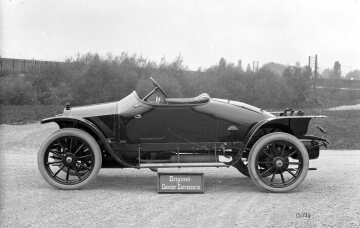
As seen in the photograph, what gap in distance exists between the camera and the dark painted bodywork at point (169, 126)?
7.21 meters

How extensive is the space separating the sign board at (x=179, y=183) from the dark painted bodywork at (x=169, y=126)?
1.58ft

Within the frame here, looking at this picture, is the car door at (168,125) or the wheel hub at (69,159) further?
the car door at (168,125)

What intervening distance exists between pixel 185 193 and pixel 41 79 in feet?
38.9

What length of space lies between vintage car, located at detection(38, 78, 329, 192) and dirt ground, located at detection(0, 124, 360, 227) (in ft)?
1.22

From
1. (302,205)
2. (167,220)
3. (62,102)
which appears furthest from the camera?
(62,102)

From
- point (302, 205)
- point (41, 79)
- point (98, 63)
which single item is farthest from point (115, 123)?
point (41, 79)

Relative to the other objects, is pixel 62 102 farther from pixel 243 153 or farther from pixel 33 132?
pixel 243 153

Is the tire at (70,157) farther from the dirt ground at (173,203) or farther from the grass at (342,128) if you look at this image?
the grass at (342,128)

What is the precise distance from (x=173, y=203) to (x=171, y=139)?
126 centimetres

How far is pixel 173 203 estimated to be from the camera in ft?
20.5

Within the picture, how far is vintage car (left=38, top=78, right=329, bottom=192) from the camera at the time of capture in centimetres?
712

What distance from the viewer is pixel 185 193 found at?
690cm

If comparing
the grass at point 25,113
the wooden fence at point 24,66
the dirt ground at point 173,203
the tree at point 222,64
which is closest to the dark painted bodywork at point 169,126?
the dirt ground at point 173,203

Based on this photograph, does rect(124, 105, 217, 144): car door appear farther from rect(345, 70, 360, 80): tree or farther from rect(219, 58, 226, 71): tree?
rect(345, 70, 360, 80): tree
